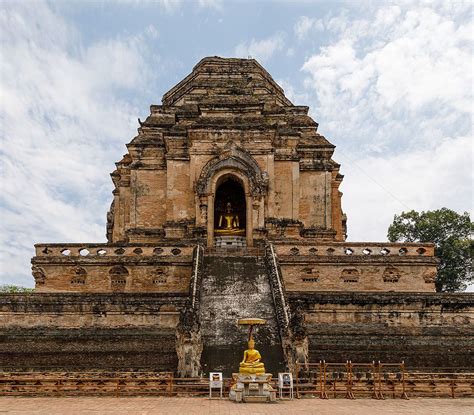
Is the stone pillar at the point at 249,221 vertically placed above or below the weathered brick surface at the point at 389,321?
above

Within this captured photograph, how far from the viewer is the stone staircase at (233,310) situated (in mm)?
16141

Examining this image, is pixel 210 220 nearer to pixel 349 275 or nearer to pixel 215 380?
pixel 349 275

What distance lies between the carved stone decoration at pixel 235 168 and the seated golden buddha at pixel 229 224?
331 centimetres

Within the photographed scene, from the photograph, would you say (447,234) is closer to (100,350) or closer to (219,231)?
(219,231)

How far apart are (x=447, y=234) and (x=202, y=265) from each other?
95.6 ft

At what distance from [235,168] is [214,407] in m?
15.7

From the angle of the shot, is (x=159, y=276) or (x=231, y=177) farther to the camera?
(x=231, y=177)

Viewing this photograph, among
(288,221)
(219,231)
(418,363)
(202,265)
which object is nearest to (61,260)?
(202,265)

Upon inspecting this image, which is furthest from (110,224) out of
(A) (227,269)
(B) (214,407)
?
(B) (214,407)

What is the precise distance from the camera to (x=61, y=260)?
2316cm

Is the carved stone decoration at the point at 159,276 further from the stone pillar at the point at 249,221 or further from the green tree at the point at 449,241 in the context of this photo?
the green tree at the point at 449,241

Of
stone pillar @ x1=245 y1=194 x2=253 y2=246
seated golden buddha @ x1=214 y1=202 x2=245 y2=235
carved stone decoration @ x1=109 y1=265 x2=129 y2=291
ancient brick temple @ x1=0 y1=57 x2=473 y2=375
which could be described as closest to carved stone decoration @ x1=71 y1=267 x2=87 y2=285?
ancient brick temple @ x1=0 y1=57 x2=473 y2=375

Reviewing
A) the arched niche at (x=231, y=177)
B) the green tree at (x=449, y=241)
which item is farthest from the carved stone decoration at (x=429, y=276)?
the green tree at (x=449, y=241)

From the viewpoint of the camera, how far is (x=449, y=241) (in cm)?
4338
